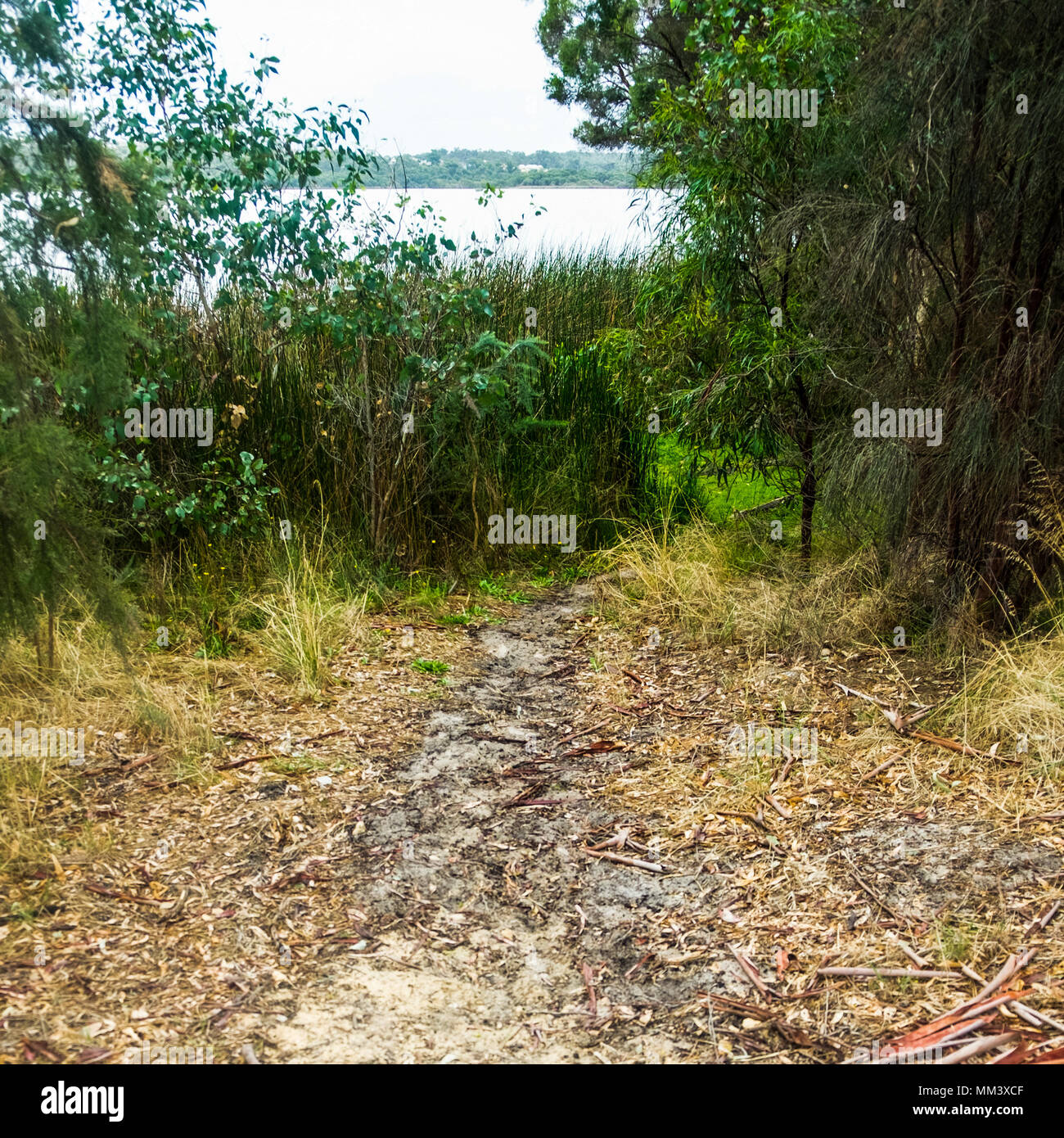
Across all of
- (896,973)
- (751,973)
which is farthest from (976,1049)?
(751,973)

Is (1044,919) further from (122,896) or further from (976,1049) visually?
(122,896)

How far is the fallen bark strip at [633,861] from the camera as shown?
10.8 ft

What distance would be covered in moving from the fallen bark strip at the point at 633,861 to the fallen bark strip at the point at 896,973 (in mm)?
667

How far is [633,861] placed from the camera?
131 inches

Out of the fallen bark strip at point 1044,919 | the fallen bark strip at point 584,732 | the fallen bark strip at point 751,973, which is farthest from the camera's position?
the fallen bark strip at point 584,732

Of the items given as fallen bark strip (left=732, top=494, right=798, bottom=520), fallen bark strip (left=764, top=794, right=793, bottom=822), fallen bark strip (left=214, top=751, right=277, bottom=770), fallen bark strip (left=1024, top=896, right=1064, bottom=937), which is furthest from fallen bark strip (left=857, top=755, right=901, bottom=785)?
fallen bark strip (left=732, top=494, right=798, bottom=520)

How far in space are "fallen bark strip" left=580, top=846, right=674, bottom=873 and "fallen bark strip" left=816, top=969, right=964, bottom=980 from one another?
0.67 metres

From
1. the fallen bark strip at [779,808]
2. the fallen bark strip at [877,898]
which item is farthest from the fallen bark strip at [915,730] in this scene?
the fallen bark strip at [877,898]

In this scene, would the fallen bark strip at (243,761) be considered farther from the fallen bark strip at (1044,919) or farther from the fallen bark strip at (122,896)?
the fallen bark strip at (1044,919)

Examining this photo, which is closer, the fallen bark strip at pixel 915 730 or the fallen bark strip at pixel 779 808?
the fallen bark strip at pixel 779 808

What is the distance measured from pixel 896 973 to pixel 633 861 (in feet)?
2.99

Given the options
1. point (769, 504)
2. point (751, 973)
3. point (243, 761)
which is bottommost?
point (751, 973)

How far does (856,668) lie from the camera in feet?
14.8

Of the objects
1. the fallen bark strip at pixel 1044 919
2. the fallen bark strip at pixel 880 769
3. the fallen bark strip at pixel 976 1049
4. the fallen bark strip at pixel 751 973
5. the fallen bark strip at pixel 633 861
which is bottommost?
the fallen bark strip at pixel 751 973
